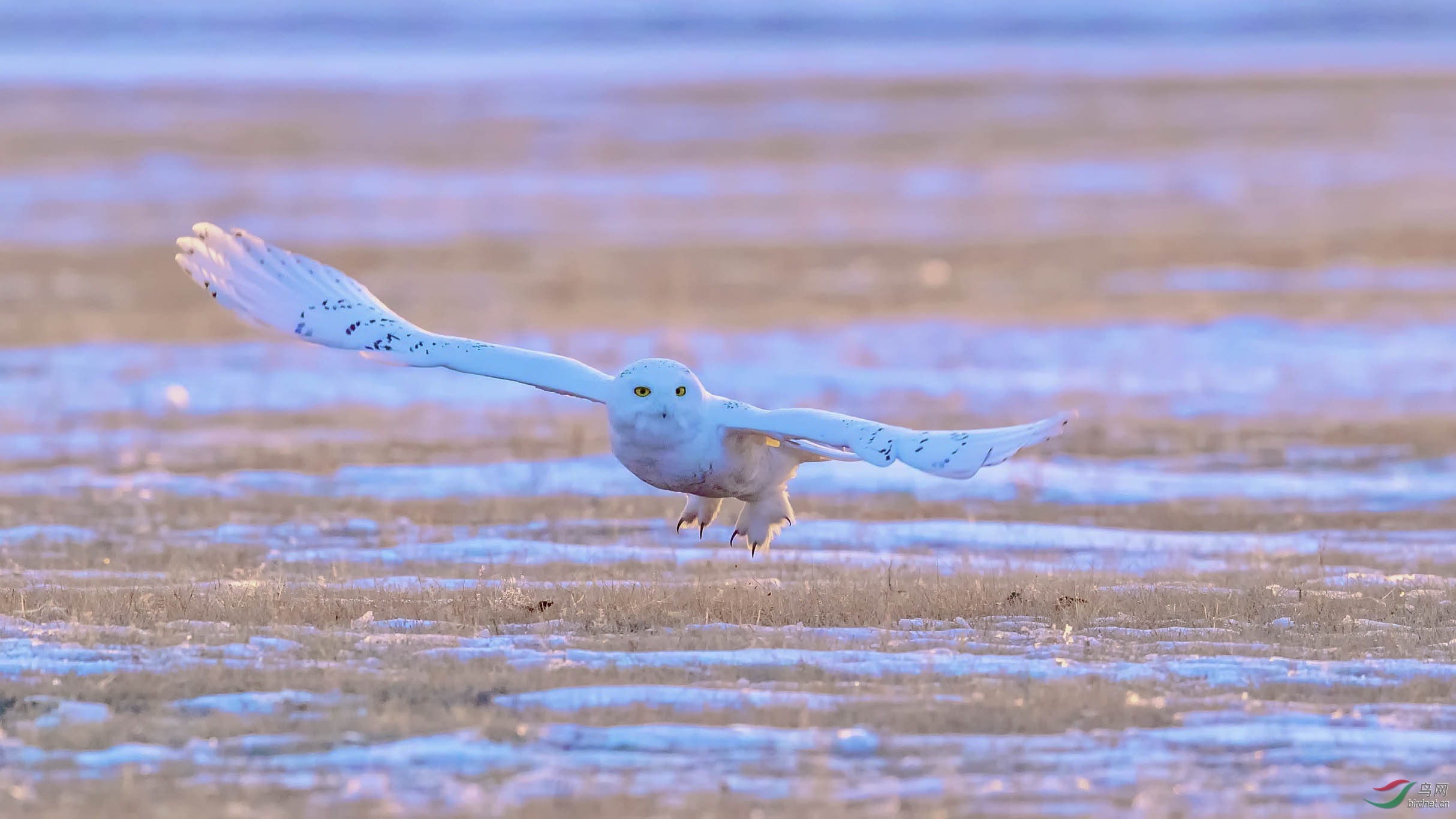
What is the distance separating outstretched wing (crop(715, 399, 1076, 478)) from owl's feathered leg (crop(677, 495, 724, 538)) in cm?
104

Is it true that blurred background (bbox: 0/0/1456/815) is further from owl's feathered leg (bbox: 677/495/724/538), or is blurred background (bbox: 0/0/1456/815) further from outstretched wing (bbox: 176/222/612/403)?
outstretched wing (bbox: 176/222/612/403)

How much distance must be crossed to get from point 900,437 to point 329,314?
12.4 ft

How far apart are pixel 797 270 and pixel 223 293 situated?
2030 cm

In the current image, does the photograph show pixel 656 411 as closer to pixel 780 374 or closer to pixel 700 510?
pixel 700 510

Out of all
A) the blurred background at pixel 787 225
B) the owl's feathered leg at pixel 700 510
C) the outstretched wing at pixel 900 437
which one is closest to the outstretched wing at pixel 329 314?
the outstretched wing at pixel 900 437

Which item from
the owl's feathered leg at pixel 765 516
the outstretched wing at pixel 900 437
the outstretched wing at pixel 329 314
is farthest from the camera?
the owl's feathered leg at pixel 765 516

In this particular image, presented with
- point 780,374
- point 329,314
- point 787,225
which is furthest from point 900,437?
point 787,225

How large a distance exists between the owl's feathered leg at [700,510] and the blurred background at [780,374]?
48 cm

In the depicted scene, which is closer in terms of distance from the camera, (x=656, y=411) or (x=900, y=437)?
(x=900, y=437)

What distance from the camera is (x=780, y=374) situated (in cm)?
2219

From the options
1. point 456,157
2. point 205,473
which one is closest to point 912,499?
point 205,473

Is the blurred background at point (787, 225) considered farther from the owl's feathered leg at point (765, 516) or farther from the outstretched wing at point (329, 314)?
the owl's feathered leg at point (765, 516)

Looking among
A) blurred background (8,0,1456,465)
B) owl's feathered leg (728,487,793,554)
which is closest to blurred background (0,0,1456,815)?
blurred background (8,0,1456,465)

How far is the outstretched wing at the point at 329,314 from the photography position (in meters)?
11.0
